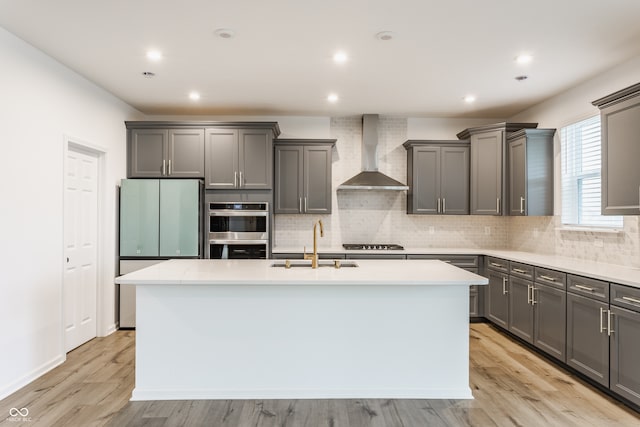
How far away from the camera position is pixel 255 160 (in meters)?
5.00

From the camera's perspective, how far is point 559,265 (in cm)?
358

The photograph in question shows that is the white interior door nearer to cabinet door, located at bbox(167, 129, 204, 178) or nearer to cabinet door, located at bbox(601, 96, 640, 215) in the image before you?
cabinet door, located at bbox(167, 129, 204, 178)

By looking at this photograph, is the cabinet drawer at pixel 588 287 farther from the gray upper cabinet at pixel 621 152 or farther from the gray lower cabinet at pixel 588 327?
the gray upper cabinet at pixel 621 152

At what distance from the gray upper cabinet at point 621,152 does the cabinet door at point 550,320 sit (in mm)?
885

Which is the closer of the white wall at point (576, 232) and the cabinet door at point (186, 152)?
the white wall at point (576, 232)

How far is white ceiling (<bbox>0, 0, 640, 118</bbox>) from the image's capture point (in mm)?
2686

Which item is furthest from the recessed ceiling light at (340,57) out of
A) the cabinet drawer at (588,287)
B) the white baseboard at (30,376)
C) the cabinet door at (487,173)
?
the white baseboard at (30,376)

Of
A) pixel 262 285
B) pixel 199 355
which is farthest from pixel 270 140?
pixel 199 355

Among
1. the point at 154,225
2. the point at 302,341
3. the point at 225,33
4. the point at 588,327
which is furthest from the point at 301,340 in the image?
the point at 154,225

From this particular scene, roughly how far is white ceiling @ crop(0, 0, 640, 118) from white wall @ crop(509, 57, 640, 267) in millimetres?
146

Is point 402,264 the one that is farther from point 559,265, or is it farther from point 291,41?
point 291,41

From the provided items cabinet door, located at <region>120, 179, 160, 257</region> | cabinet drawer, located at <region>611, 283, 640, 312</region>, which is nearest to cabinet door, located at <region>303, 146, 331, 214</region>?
cabinet door, located at <region>120, 179, 160, 257</region>

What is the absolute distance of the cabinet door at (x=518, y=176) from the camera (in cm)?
461

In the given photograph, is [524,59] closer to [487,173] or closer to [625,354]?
[487,173]
